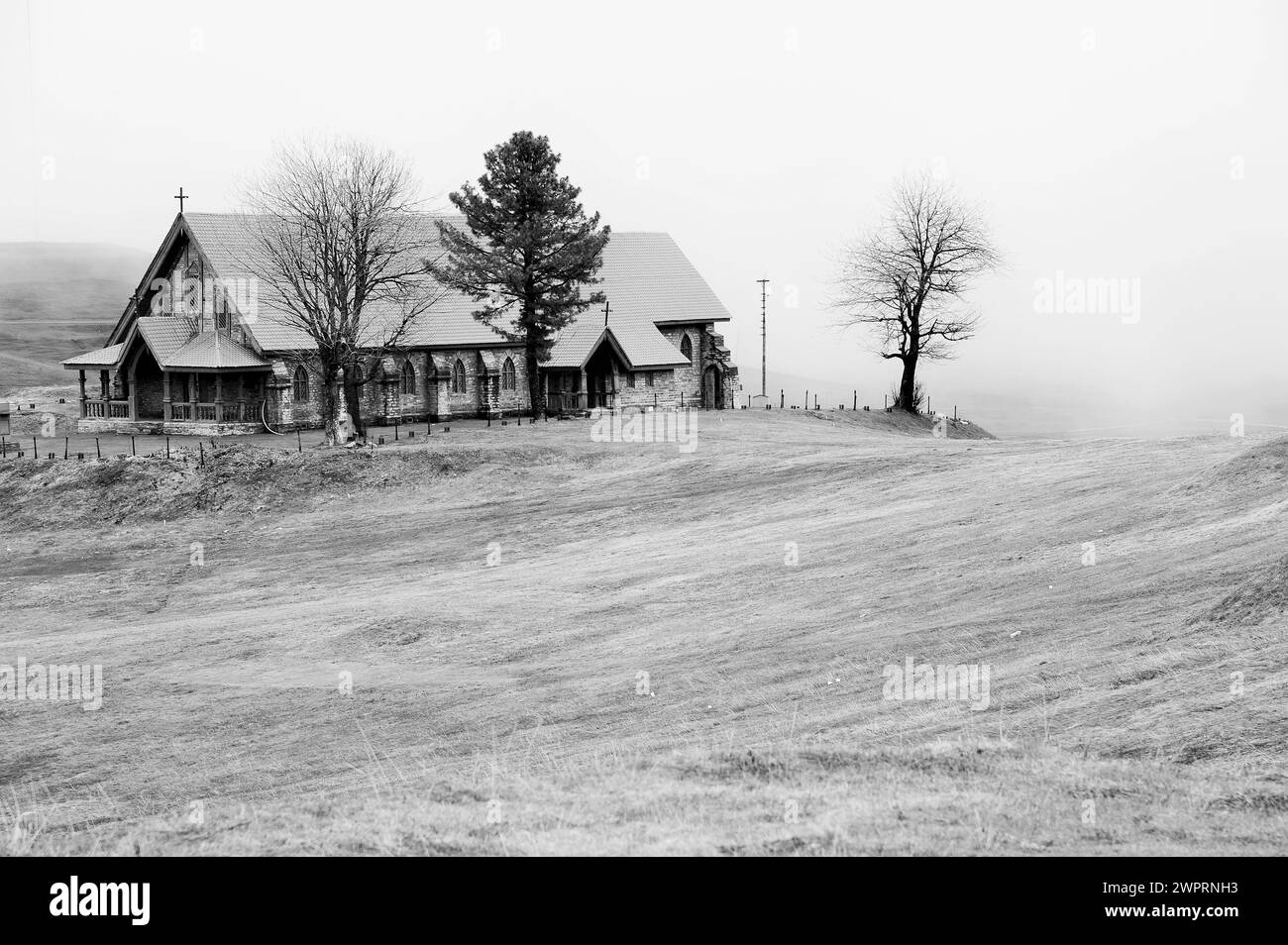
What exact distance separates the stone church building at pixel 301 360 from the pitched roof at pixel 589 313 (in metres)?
0.09

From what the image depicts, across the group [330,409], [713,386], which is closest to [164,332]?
[330,409]

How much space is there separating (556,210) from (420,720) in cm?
4463

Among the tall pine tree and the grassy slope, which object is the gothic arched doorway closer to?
the tall pine tree

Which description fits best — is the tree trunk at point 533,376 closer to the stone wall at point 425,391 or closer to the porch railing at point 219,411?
the stone wall at point 425,391

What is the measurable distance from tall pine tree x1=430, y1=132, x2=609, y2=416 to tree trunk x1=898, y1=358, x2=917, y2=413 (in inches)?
881

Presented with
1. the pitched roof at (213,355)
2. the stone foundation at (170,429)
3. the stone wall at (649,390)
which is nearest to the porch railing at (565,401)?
the stone wall at (649,390)

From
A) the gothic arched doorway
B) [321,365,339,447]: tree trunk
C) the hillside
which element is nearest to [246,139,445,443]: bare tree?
[321,365,339,447]: tree trunk

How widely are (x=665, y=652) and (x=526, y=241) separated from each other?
40.2 meters

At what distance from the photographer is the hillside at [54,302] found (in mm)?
104669

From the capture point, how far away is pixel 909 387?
76.7m

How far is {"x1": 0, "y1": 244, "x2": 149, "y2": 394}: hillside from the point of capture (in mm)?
104669

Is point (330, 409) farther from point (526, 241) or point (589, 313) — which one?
point (589, 313)
